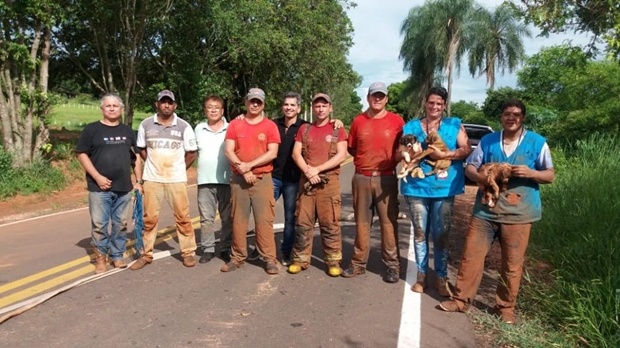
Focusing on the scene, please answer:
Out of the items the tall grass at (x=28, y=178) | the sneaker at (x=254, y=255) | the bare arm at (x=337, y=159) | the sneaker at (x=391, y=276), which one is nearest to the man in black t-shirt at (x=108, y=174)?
the sneaker at (x=254, y=255)

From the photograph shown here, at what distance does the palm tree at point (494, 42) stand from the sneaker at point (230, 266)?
33274 mm

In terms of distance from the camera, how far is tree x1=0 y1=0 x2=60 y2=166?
1111 cm

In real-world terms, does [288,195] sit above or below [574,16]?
below

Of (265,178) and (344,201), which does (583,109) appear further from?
(265,178)

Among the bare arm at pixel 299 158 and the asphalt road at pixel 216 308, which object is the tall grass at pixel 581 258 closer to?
the asphalt road at pixel 216 308

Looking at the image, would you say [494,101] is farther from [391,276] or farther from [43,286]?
[43,286]

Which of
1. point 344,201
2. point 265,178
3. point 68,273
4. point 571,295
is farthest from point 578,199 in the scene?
point 68,273

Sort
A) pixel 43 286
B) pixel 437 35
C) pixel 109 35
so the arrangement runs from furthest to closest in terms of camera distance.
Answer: pixel 437 35 < pixel 109 35 < pixel 43 286

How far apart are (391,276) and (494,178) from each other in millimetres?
1616

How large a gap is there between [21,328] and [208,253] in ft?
7.24

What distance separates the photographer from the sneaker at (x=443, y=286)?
465 centimetres

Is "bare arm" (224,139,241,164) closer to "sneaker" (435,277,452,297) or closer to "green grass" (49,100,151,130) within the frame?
"sneaker" (435,277,452,297)

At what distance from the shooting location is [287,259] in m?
5.82

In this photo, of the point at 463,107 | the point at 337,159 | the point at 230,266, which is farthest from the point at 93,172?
the point at 463,107
